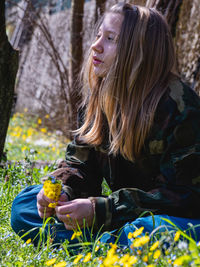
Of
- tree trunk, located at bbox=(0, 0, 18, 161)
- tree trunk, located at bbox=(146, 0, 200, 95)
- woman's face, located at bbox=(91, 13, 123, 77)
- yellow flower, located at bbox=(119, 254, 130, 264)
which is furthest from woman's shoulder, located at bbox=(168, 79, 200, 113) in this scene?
tree trunk, located at bbox=(0, 0, 18, 161)

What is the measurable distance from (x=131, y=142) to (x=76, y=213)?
46 cm

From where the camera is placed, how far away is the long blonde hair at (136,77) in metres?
2.14

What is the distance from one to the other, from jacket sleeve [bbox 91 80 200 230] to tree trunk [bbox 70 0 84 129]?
9.03 feet

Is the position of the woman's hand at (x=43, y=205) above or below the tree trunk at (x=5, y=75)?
below

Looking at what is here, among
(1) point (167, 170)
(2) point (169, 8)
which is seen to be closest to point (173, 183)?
(1) point (167, 170)

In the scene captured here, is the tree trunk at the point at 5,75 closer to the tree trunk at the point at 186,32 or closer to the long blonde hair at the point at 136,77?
the tree trunk at the point at 186,32

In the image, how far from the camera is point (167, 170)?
2025 millimetres

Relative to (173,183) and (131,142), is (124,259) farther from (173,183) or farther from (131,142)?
(131,142)

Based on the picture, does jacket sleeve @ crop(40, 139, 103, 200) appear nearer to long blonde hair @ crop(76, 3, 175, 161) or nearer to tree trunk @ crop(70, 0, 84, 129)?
long blonde hair @ crop(76, 3, 175, 161)

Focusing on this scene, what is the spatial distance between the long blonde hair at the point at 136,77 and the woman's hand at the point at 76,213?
13.4 inches

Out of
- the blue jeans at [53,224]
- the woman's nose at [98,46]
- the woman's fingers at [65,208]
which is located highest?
the woman's nose at [98,46]

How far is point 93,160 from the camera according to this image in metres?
2.47

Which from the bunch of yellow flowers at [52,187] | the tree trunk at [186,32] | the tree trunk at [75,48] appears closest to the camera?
the bunch of yellow flowers at [52,187]

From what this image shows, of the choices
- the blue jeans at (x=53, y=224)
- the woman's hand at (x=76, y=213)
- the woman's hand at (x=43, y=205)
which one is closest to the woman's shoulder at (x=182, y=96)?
the blue jeans at (x=53, y=224)
